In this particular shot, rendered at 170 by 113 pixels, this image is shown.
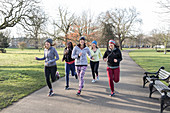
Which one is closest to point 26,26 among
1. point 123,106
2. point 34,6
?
point 34,6

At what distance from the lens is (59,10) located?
102 feet

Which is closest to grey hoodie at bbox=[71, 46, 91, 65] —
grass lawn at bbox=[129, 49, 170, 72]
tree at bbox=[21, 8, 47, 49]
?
grass lawn at bbox=[129, 49, 170, 72]

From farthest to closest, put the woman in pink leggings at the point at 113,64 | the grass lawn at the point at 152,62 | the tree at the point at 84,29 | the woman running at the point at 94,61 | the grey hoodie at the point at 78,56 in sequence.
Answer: the tree at the point at 84,29 → the grass lawn at the point at 152,62 → the woman running at the point at 94,61 → the grey hoodie at the point at 78,56 → the woman in pink leggings at the point at 113,64

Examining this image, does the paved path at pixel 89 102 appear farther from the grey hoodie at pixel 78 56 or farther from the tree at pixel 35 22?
the tree at pixel 35 22

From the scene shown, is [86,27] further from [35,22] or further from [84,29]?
[35,22]

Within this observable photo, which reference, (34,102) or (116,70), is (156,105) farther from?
(34,102)

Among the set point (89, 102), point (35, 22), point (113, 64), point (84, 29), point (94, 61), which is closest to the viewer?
point (89, 102)

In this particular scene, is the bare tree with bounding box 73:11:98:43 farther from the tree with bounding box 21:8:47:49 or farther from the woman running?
the woman running

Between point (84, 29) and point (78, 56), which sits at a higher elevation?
point (84, 29)

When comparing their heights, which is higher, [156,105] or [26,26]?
[26,26]

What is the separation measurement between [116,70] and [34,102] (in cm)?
266

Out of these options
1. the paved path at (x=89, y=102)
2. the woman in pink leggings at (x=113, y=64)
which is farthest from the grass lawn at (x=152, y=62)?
the woman in pink leggings at (x=113, y=64)

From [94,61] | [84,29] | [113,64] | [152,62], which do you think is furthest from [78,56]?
[84,29]

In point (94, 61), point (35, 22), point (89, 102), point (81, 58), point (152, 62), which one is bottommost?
point (89, 102)
